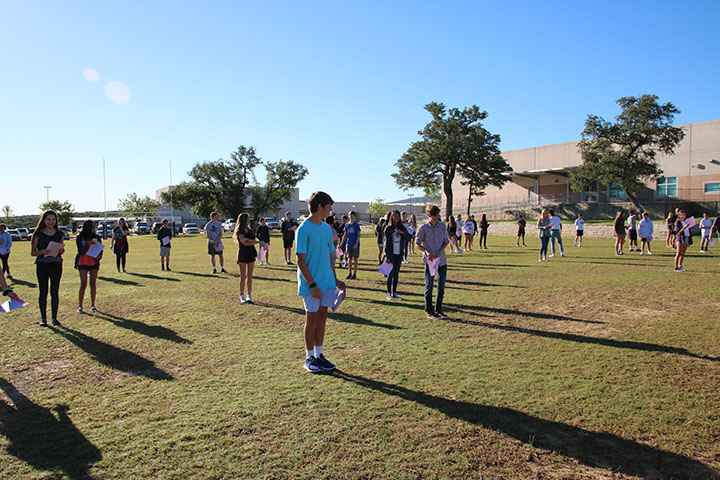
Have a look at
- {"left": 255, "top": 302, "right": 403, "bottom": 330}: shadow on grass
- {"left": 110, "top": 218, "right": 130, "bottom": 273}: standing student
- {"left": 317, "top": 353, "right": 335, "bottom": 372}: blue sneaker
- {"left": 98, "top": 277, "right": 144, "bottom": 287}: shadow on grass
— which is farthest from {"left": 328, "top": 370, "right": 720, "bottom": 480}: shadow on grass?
{"left": 110, "top": 218, "right": 130, "bottom": 273}: standing student

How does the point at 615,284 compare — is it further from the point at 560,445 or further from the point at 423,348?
the point at 560,445

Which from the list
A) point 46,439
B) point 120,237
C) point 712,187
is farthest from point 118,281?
point 712,187

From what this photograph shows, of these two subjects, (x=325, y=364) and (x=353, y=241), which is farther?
(x=353, y=241)

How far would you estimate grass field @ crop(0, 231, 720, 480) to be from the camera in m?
3.16

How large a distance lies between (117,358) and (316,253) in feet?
10.0

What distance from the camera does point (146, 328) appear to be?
7.12 metres

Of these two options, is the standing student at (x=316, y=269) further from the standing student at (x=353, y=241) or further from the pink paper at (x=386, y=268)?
the standing student at (x=353, y=241)

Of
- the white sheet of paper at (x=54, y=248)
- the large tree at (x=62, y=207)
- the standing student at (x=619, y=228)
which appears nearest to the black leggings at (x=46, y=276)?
the white sheet of paper at (x=54, y=248)

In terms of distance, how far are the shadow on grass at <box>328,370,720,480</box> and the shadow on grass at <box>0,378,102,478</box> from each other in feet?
8.75

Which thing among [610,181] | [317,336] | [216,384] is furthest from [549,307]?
[610,181]

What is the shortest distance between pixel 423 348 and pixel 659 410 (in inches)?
104

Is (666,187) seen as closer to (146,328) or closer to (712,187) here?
(712,187)

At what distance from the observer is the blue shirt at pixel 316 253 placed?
4715 millimetres

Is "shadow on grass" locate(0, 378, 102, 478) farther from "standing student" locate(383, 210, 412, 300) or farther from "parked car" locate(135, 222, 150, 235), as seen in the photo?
"parked car" locate(135, 222, 150, 235)
